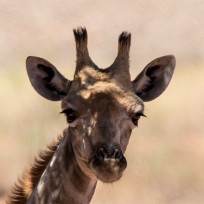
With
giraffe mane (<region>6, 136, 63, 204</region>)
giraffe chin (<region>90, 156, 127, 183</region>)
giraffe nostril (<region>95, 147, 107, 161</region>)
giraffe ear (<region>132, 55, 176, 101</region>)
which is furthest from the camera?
giraffe ear (<region>132, 55, 176, 101</region>)

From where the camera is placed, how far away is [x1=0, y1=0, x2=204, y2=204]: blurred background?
27.2 metres

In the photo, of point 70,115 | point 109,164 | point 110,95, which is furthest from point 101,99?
point 109,164

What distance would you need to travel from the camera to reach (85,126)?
14.7 meters

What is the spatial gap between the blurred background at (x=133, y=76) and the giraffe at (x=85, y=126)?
33.6ft

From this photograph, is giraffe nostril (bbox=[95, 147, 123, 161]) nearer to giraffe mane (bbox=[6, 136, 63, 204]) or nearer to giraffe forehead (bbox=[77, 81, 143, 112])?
giraffe forehead (bbox=[77, 81, 143, 112])

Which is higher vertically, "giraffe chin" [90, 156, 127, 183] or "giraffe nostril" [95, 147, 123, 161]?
"giraffe nostril" [95, 147, 123, 161]

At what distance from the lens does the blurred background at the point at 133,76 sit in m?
27.2

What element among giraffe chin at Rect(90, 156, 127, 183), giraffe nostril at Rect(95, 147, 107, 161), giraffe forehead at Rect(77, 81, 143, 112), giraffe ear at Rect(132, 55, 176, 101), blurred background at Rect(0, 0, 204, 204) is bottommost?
giraffe chin at Rect(90, 156, 127, 183)

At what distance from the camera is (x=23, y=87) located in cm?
3212

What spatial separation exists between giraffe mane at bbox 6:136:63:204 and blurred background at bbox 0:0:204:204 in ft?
33.4

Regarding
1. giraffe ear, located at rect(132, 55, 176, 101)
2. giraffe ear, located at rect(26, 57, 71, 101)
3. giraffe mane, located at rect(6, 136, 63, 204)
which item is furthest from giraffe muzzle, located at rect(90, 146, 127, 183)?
giraffe ear, located at rect(132, 55, 176, 101)

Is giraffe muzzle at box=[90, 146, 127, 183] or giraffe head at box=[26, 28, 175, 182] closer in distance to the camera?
giraffe muzzle at box=[90, 146, 127, 183]

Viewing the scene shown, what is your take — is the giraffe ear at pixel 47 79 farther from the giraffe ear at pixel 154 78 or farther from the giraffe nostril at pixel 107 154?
the giraffe nostril at pixel 107 154

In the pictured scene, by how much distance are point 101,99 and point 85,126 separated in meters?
0.42
